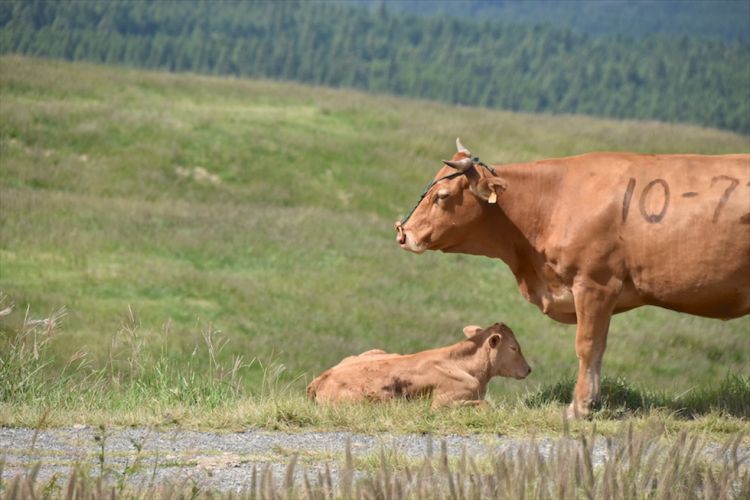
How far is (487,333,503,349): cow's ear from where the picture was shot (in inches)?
507

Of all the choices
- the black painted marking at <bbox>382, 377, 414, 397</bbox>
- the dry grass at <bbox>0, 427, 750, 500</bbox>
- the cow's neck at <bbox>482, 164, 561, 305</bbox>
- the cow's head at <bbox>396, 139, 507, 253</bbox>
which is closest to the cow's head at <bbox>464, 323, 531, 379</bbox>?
the cow's neck at <bbox>482, 164, 561, 305</bbox>

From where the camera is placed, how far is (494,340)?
12906 millimetres

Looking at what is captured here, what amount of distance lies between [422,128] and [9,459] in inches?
1593

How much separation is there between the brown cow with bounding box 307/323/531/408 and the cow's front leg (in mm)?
1005

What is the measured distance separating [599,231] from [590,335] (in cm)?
94

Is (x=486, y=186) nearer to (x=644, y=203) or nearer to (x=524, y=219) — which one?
(x=524, y=219)

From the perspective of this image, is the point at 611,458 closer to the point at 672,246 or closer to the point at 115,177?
the point at 672,246

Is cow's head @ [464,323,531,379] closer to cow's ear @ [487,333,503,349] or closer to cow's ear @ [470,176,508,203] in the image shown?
cow's ear @ [487,333,503,349]

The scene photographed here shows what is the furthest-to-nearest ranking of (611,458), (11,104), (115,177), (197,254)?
(11,104) < (115,177) < (197,254) < (611,458)

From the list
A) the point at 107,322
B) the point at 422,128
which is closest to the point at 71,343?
the point at 107,322

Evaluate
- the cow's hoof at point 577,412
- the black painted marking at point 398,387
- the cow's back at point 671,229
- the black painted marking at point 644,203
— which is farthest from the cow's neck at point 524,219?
the black painted marking at point 398,387

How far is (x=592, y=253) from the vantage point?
11695 mm

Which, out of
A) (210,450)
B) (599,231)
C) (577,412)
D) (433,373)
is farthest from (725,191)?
(210,450)

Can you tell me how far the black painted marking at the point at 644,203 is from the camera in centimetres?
1159
